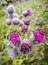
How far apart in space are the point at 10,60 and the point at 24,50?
22 cm

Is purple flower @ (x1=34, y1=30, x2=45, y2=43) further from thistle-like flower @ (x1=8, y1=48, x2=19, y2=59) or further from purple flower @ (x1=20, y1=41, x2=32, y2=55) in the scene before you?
thistle-like flower @ (x1=8, y1=48, x2=19, y2=59)

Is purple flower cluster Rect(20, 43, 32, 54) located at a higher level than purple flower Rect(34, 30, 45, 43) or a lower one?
lower

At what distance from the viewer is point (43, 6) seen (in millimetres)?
3039

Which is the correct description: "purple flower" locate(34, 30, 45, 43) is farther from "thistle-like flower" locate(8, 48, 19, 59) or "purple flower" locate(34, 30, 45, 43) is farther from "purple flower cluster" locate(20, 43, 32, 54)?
"thistle-like flower" locate(8, 48, 19, 59)

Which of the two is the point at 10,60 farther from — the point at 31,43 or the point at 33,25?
the point at 33,25

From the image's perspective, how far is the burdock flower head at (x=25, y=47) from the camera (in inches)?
69.4

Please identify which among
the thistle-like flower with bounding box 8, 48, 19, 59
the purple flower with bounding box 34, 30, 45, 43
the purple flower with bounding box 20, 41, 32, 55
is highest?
the purple flower with bounding box 34, 30, 45, 43

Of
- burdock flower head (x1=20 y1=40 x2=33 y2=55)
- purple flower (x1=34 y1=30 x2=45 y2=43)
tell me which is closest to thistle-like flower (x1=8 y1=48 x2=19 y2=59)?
burdock flower head (x1=20 y1=40 x2=33 y2=55)

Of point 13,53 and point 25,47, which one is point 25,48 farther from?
point 13,53

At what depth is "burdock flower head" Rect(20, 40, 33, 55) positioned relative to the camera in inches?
69.4

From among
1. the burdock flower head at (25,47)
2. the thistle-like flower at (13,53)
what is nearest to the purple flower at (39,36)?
the burdock flower head at (25,47)

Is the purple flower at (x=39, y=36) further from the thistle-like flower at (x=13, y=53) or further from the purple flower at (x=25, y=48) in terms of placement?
the thistle-like flower at (x=13, y=53)

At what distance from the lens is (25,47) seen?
5.78 feet

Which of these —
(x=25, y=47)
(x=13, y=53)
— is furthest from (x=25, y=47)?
(x=13, y=53)
